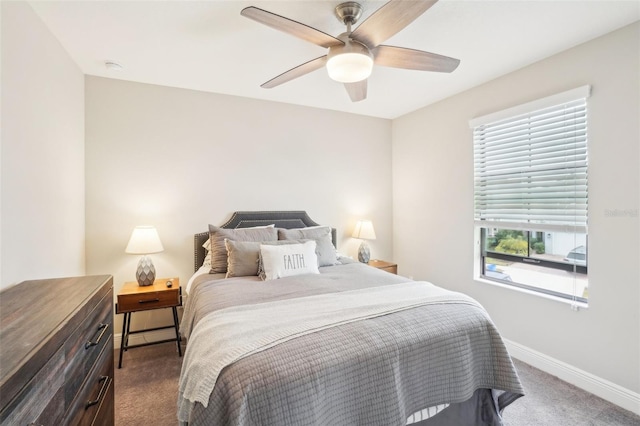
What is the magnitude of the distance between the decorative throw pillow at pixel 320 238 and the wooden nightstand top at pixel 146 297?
109 centimetres

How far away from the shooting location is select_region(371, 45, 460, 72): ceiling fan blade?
1802 mm

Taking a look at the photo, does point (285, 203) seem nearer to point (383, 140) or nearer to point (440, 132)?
point (383, 140)

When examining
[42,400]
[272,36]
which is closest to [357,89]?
[272,36]

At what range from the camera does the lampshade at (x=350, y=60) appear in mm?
1695

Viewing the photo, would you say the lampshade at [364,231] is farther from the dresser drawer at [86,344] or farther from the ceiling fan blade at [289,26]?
→ the dresser drawer at [86,344]

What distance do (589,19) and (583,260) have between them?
1.73 meters

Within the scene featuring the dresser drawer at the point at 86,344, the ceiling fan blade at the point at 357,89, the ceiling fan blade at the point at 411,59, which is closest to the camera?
the dresser drawer at the point at 86,344

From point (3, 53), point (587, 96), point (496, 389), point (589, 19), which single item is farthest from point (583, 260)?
point (3, 53)

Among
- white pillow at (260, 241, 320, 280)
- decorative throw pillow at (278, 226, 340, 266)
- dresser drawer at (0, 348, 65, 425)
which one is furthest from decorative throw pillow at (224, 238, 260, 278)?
dresser drawer at (0, 348, 65, 425)

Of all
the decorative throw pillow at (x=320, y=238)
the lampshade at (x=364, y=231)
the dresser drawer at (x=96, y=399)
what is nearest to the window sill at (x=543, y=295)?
the lampshade at (x=364, y=231)

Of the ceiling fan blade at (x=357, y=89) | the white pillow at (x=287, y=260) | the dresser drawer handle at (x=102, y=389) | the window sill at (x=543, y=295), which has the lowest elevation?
the dresser drawer handle at (x=102, y=389)

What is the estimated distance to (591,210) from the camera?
224 cm

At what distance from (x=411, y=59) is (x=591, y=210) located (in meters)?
1.78

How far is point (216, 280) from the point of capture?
7.77 ft
